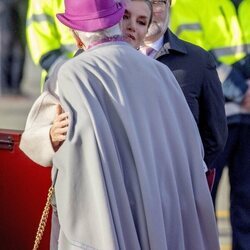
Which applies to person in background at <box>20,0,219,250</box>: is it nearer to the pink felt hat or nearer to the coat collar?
the pink felt hat

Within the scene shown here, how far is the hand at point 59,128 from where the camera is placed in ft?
11.0

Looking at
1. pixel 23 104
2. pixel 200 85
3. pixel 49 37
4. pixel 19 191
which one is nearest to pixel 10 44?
pixel 23 104

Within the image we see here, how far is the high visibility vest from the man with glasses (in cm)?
81

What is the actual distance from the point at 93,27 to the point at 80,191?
53 centimetres

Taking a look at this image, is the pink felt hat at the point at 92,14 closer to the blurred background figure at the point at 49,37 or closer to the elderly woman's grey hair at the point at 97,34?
the elderly woman's grey hair at the point at 97,34

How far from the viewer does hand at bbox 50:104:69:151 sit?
11.0 ft

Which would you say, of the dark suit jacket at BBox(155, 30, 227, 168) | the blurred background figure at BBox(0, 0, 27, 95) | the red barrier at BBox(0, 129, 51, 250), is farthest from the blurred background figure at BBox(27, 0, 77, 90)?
the blurred background figure at BBox(0, 0, 27, 95)

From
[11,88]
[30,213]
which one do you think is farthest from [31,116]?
[11,88]

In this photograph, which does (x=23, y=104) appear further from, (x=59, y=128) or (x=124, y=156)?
(x=124, y=156)

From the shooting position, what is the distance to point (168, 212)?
11.0 ft

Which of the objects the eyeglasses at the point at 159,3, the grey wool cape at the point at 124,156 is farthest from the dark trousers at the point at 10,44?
the grey wool cape at the point at 124,156

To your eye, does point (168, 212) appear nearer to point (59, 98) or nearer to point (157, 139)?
point (157, 139)

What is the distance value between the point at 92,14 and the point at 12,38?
354 centimetres

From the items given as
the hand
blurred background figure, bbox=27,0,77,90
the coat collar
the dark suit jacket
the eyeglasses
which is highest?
the hand
